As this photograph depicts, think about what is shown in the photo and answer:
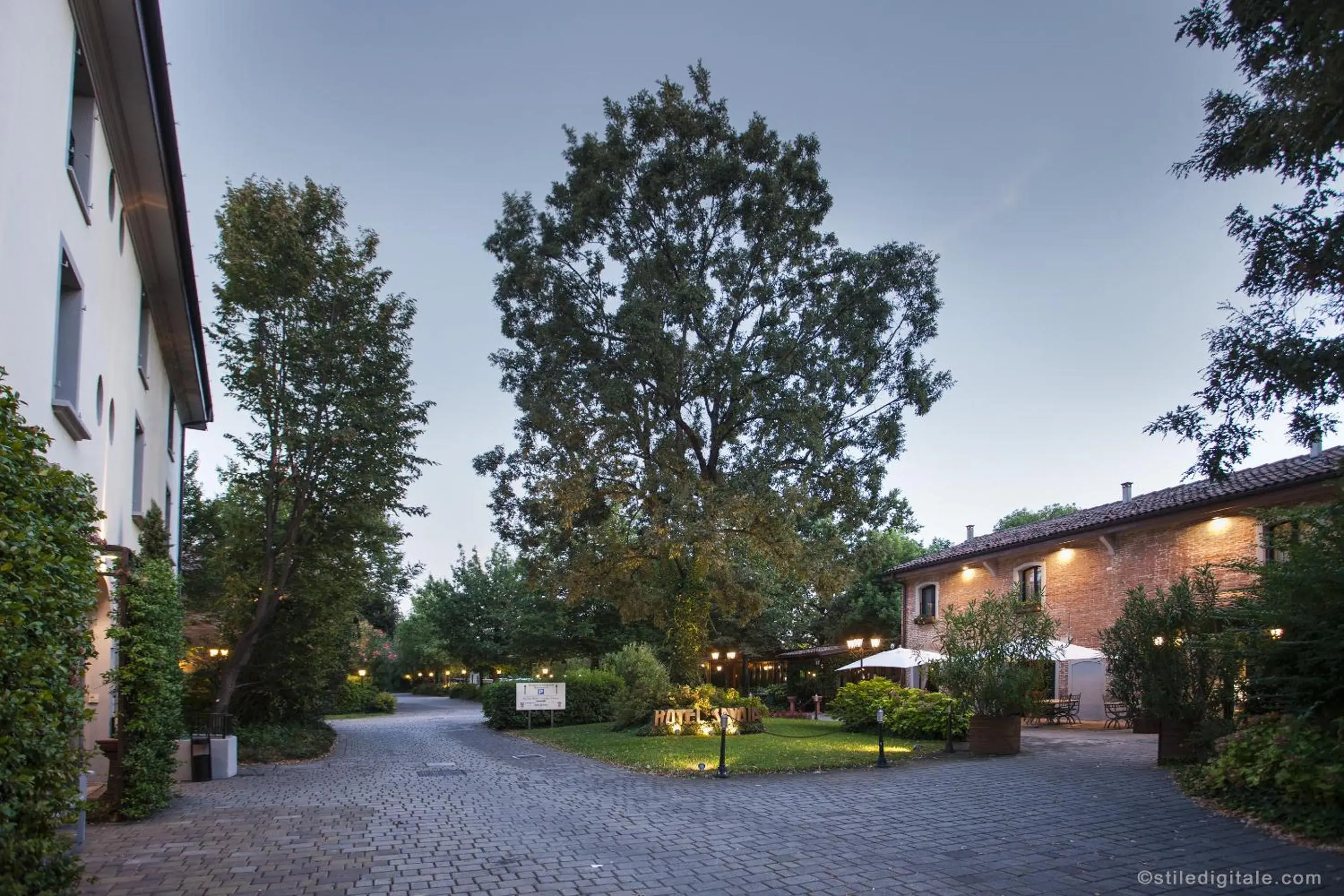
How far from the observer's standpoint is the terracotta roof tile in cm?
1825

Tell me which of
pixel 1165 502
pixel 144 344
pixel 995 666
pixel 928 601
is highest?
Result: pixel 144 344

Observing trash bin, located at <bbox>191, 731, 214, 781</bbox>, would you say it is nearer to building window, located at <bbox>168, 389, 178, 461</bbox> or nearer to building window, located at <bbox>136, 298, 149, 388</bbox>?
building window, located at <bbox>136, 298, 149, 388</bbox>

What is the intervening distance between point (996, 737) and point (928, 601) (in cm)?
1645

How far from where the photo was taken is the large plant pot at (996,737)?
1494cm

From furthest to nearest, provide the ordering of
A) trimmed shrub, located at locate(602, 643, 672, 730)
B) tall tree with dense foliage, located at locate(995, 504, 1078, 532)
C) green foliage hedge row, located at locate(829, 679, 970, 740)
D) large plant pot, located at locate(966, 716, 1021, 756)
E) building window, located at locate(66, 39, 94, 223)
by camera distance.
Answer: tall tree with dense foliage, located at locate(995, 504, 1078, 532) → trimmed shrub, located at locate(602, 643, 672, 730) → green foliage hedge row, located at locate(829, 679, 970, 740) → large plant pot, located at locate(966, 716, 1021, 756) → building window, located at locate(66, 39, 94, 223)

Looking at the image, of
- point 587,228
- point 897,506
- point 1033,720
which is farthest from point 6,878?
point 1033,720

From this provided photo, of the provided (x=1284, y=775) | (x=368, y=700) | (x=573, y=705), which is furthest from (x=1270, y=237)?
(x=368, y=700)

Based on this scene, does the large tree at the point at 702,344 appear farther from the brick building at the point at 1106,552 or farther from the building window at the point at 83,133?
the building window at the point at 83,133

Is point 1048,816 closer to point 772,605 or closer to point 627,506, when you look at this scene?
point 627,506

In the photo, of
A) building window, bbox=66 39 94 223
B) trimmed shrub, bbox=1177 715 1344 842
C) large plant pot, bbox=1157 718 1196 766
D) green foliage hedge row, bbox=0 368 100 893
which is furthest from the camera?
large plant pot, bbox=1157 718 1196 766

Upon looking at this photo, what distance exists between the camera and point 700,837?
326 inches

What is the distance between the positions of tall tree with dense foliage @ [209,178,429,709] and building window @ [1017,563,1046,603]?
62.1 feet

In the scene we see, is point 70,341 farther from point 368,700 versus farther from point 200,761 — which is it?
point 368,700

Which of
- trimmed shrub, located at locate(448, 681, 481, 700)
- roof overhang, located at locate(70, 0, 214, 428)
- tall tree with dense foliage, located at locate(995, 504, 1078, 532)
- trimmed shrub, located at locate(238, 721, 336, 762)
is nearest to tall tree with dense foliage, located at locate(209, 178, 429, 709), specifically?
trimmed shrub, located at locate(238, 721, 336, 762)
